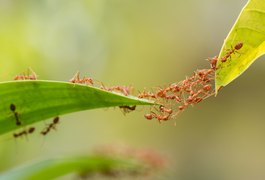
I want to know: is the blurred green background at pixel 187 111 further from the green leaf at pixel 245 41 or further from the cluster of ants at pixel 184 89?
the green leaf at pixel 245 41

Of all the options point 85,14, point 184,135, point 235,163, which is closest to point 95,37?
point 85,14

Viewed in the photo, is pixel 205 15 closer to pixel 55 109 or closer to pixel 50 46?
pixel 50 46

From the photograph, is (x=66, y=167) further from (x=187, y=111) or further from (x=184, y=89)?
(x=187, y=111)

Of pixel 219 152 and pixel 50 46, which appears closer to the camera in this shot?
pixel 50 46

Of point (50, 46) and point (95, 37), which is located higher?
point (95, 37)

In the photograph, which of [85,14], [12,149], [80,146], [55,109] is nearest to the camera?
[55,109]

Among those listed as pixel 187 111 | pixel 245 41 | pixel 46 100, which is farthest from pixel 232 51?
pixel 187 111
